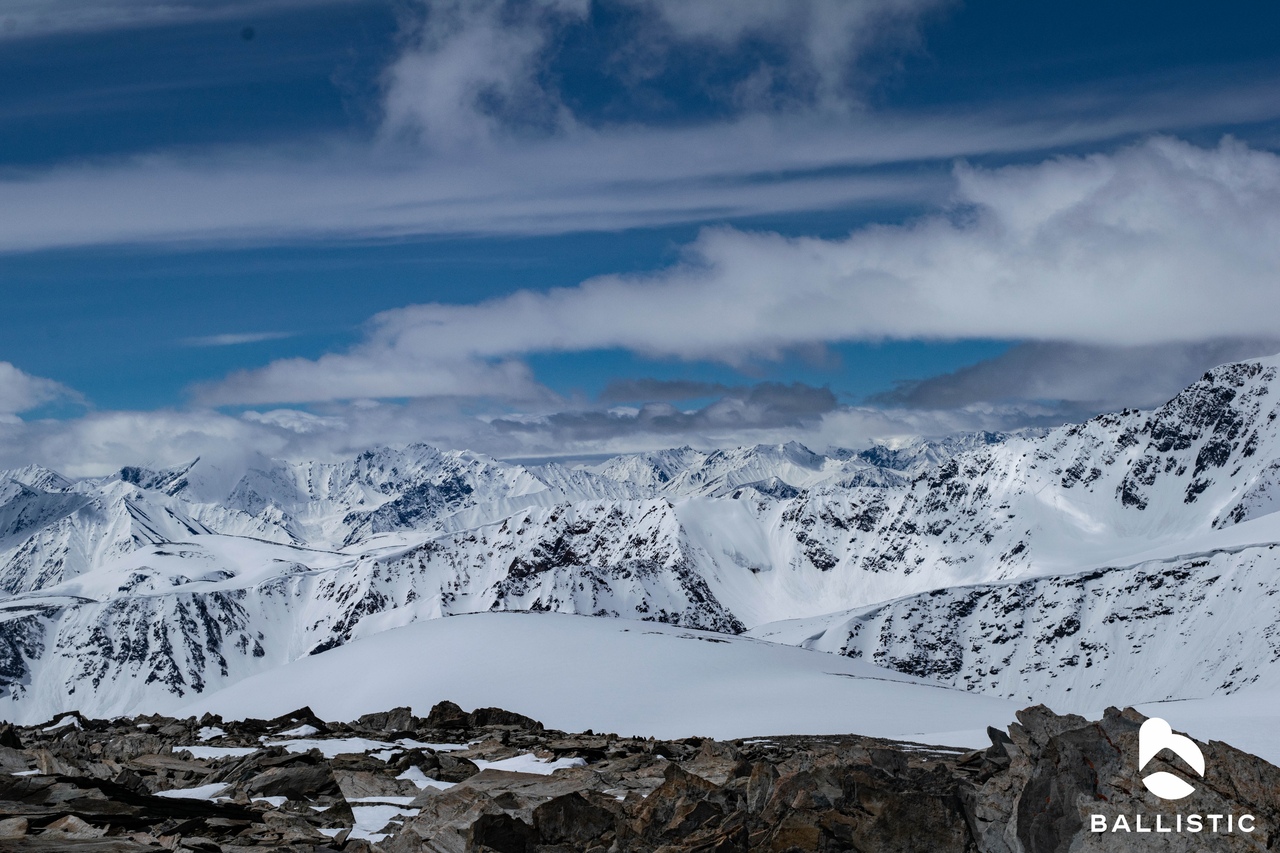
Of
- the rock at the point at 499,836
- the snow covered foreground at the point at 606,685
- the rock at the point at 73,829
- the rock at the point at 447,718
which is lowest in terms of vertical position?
the rock at the point at 73,829

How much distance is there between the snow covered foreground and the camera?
4691 cm

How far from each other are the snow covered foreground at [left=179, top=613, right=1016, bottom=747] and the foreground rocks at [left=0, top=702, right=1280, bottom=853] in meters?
24.6

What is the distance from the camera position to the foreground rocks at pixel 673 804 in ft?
36.4

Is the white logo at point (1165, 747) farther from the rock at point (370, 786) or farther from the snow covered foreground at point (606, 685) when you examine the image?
the snow covered foreground at point (606, 685)

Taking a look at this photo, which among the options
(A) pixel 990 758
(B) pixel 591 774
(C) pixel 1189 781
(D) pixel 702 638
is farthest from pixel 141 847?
(D) pixel 702 638

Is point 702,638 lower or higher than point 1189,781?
higher

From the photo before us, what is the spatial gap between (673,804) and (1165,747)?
246 inches

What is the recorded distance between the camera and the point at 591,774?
66.7 ft

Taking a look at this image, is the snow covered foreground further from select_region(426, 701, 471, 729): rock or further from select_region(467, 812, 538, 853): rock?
select_region(467, 812, 538, 853): rock

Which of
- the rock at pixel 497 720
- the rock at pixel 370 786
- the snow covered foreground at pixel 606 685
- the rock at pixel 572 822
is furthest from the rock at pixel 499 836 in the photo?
the snow covered foreground at pixel 606 685

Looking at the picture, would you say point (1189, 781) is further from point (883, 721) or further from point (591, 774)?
point (883, 721)

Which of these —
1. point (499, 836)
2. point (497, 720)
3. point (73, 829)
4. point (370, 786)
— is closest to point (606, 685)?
point (497, 720)

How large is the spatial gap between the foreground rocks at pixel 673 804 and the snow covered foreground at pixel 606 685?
24.6m

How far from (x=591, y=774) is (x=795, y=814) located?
28.2 ft
